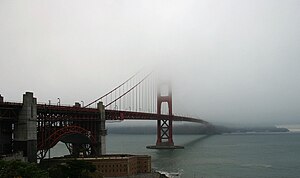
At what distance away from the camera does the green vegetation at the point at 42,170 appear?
1447 cm

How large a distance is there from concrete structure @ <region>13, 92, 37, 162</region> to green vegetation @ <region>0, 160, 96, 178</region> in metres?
3.68

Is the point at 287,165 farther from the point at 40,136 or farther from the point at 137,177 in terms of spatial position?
the point at 40,136

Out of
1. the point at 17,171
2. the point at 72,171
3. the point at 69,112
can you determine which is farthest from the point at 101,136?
the point at 17,171

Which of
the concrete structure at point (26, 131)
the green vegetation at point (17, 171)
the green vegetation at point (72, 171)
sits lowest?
the green vegetation at point (72, 171)

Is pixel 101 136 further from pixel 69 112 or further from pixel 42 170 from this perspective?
pixel 42 170

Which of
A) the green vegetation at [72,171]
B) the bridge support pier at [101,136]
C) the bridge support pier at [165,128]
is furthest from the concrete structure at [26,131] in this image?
the bridge support pier at [165,128]

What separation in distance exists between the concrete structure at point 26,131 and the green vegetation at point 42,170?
3.68 m

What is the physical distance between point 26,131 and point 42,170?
5.80m

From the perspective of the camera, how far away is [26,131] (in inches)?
942

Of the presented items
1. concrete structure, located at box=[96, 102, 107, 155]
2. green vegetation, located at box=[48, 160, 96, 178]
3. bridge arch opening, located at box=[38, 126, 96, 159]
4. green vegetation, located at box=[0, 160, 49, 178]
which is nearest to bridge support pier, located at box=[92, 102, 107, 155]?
concrete structure, located at box=[96, 102, 107, 155]

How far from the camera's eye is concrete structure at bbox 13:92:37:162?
78.6ft

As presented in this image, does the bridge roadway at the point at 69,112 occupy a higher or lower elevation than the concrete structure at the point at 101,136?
higher

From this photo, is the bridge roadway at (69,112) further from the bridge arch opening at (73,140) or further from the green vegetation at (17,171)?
the green vegetation at (17,171)

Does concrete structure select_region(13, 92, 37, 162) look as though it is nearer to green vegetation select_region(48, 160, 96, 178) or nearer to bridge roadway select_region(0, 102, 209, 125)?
bridge roadway select_region(0, 102, 209, 125)
